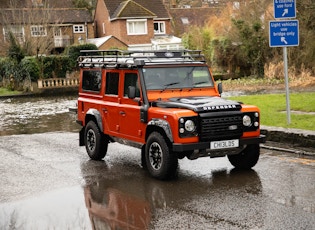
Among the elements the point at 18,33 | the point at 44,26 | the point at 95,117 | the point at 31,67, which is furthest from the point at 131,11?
the point at 95,117

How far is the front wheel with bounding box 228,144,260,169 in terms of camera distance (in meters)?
8.96

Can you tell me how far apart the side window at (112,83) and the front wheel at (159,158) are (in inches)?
73.0

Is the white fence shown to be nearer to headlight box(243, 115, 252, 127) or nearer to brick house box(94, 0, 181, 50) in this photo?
brick house box(94, 0, 181, 50)

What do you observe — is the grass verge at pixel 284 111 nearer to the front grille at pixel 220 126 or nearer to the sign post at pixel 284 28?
the sign post at pixel 284 28

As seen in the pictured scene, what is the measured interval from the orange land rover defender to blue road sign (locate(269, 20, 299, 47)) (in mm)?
2403

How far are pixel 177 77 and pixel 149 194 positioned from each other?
2.80 metres

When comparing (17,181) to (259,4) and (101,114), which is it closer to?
(101,114)

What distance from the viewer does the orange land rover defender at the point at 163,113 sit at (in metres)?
8.25

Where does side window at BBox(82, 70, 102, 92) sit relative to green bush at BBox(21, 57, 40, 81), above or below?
below

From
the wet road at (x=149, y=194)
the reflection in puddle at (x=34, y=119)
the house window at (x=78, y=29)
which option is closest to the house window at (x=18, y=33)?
the house window at (x=78, y=29)

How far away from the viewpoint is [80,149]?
12258 millimetres

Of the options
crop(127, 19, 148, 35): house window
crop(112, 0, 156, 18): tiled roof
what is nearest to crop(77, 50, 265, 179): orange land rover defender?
crop(112, 0, 156, 18): tiled roof

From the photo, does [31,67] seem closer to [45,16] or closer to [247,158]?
[45,16]

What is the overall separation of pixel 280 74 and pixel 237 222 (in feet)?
78.5
